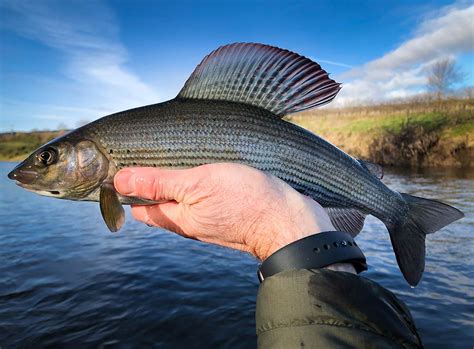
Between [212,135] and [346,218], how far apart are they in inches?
53.2

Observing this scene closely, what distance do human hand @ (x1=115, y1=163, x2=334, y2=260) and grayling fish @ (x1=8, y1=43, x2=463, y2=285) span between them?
15 cm

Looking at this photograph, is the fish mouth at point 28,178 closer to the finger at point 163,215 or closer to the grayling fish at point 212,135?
the grayling fish at point 212,135

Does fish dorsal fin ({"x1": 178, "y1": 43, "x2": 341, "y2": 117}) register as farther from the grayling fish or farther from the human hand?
the human hand

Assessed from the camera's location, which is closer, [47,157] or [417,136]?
[47,157]

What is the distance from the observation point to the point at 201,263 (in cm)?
979

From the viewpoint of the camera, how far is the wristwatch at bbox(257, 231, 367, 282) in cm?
196

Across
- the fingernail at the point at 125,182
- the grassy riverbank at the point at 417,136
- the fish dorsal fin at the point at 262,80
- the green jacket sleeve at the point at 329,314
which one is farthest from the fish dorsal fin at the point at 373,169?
the grassy riverbank at the point at 417,136

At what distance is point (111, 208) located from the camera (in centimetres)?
279

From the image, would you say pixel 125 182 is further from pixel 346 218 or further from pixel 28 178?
pixel 346 218

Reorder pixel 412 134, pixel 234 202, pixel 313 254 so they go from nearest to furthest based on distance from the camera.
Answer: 1. pixel 313 254
2. pixel 234 202
3. pixel 412 134

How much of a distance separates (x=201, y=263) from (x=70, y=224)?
340 inches

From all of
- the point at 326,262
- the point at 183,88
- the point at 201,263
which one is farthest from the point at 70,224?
the point at 326,262

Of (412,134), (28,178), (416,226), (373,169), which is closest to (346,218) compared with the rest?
(373,169)

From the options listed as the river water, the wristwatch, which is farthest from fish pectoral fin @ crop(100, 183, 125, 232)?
the river water
